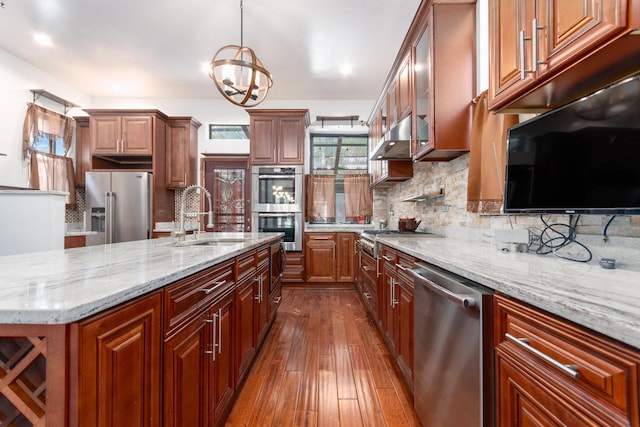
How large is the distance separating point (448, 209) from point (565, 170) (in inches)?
55.1

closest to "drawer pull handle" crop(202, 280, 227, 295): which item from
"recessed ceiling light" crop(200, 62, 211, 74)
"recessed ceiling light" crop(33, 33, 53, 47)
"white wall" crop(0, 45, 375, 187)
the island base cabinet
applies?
the island base cabinet

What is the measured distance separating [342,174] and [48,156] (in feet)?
15.1

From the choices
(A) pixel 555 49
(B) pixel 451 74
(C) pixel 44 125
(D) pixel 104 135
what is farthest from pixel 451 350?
(C) pixel 44 125

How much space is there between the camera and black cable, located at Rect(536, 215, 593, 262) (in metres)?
1.33

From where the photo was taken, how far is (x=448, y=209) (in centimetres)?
263

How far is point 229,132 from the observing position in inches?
209

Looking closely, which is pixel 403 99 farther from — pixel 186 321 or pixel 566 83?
pixel 186 321

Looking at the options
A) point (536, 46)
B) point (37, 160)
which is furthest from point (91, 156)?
point (536, 46)

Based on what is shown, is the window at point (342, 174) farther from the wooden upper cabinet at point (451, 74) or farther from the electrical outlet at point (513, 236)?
the electrical outlet at point (513, 236)

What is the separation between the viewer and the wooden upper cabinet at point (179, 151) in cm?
486

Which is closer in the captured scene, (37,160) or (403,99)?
(403,99)

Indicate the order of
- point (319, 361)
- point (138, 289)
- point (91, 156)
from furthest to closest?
point (91, 156)
point (319, 361)
point (138, 289)

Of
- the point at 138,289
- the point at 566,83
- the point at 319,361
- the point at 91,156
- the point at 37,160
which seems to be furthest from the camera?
the point at 91,156

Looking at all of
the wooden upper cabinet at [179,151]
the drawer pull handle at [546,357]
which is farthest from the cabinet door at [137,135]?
the drawer pull handle at [546,357]
